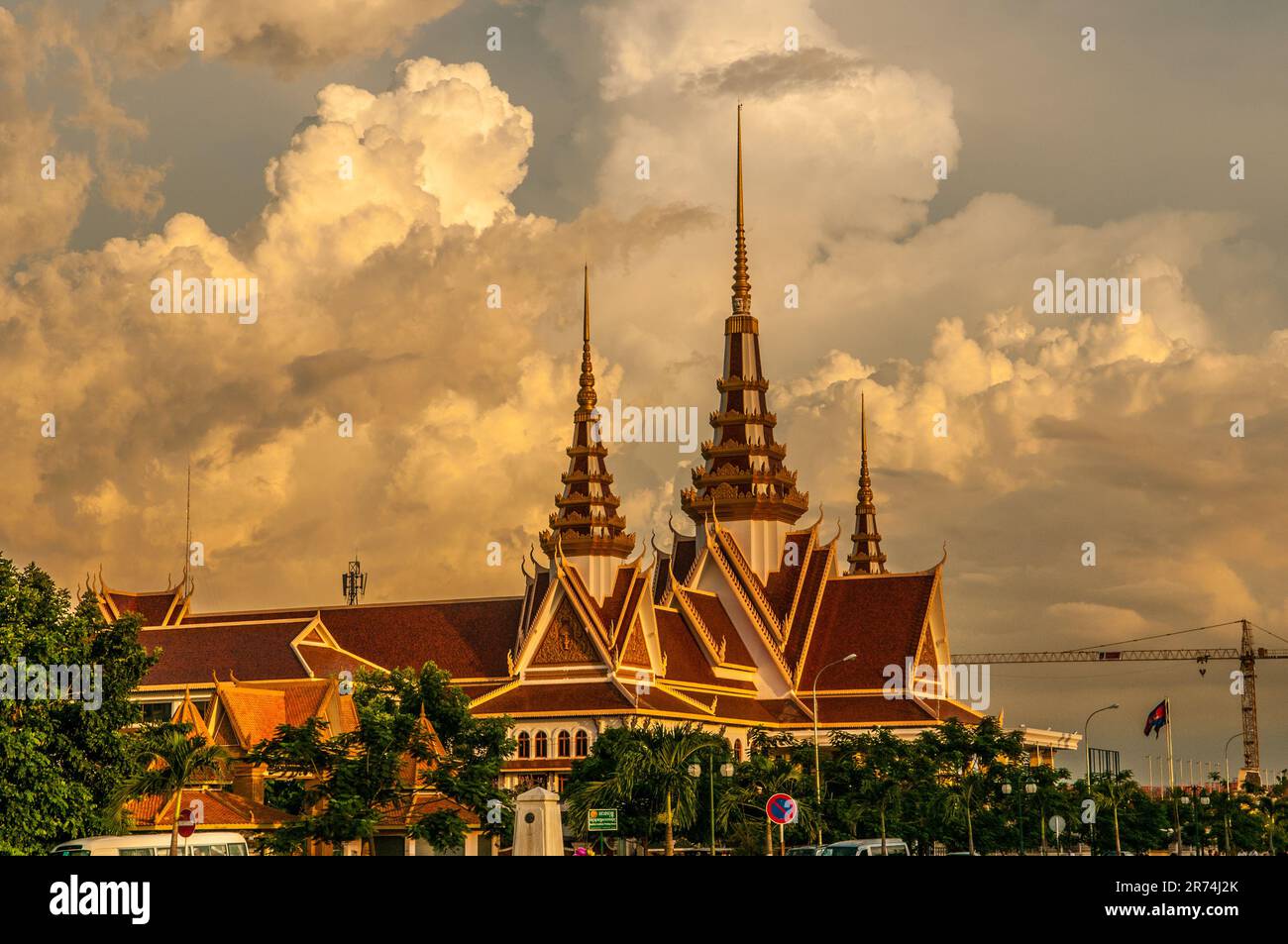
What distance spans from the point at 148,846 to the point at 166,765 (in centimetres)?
1302

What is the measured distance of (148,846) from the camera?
164 feet

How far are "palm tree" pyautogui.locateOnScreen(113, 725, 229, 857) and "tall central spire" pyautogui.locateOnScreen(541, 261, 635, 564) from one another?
1499 inches

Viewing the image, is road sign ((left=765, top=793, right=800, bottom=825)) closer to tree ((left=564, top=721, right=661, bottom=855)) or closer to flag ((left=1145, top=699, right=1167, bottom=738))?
tree ((left=564, top=721, right=661, bottom=855))

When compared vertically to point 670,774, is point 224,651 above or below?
above

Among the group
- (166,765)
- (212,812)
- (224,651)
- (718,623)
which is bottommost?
(212,812)

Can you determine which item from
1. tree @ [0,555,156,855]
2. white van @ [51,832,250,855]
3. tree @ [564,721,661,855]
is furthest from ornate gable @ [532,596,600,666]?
white van @ [51,832,250,855]

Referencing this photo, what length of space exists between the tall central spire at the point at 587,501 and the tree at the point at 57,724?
3984cm

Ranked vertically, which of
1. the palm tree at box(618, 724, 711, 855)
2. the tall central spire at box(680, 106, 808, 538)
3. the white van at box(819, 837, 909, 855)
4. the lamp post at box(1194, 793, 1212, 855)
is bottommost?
the lamp post at box(1194, 793, 1212, 855)

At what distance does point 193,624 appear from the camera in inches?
4141

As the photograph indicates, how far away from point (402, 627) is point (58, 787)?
50.3 meters

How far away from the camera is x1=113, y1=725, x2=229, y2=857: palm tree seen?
5906 centimetres

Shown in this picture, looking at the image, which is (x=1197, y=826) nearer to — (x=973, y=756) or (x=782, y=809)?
(x=973, y=756)

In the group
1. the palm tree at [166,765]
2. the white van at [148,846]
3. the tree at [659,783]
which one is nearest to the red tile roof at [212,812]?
the palm tree at [166,765]

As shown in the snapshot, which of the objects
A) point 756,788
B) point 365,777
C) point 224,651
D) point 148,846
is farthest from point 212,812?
point 224,651
